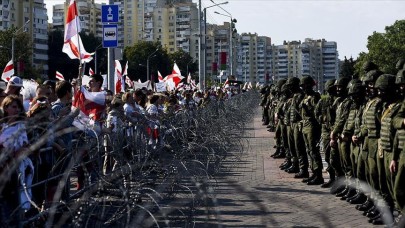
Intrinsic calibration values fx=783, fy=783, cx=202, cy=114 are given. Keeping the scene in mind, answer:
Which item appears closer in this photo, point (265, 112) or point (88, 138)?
point (88, 138)

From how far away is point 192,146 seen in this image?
30.6 feet

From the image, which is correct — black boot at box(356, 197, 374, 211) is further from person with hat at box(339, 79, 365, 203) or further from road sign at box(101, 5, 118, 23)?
road sign at box(101, 5, 118, 23)

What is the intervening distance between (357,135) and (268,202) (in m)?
6.97

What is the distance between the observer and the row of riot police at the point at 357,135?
8758 mm

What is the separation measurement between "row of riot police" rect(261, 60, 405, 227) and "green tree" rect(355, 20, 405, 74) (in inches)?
4033

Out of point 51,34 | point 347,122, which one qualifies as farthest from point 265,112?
point 51,34

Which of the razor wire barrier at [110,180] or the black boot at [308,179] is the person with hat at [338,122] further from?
the razor wire barrier at [110,180]

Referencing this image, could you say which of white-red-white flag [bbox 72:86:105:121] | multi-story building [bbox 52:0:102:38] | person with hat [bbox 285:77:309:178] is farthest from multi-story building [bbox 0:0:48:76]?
white-red-white flag [bbox 72:86:105:121]

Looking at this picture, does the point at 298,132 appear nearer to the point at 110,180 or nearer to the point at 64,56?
the point at 110,180

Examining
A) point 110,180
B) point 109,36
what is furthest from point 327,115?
point 110,180

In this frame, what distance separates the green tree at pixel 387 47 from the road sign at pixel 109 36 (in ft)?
335

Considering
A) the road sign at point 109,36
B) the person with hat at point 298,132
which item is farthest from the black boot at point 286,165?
the road sign at point 109,36

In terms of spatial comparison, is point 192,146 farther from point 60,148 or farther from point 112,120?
point 60,148

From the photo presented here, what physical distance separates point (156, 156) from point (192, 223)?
1586 mm
